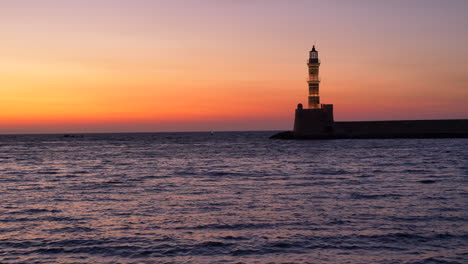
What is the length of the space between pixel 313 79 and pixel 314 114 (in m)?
8.17

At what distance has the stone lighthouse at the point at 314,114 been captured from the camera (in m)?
95.5

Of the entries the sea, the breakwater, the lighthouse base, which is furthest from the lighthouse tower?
the sea

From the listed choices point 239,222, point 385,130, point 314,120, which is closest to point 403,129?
point 385,130

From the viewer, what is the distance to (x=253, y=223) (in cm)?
1390

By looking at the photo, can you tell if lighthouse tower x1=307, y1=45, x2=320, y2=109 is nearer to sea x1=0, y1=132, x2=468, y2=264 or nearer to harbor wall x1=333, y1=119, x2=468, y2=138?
harbor wall x1=333, y1=119, x2=468, y2=138

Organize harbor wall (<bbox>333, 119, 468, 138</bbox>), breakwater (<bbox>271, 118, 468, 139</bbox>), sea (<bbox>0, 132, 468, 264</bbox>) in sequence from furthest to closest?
harbor wall (<bbox>333, 119, 468, 138</bbox>)
breakwater (<bbox>271, 118, 468, 139</bbox>)
sea (<bbox>0, 132, 468, 264</bbox>)

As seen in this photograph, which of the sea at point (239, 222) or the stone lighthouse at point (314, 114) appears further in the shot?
the stone lighthouse at point (314, 114)

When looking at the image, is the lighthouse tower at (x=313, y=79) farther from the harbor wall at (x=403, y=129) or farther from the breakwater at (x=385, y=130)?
the harbor wall at (x=403, y=129)

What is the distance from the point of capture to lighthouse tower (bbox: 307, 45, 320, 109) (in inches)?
3752

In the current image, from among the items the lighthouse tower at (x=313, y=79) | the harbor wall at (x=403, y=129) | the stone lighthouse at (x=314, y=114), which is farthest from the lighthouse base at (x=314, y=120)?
the harbor wall at (x=403, y=129)

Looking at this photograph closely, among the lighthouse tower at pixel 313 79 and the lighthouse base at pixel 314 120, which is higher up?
the lighthouse tower at pixel 313 79

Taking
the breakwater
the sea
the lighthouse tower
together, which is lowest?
the sea

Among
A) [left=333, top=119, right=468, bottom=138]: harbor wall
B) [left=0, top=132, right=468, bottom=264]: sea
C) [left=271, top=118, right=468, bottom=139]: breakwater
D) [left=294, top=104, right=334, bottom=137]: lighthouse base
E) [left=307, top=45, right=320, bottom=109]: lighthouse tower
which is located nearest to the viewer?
[left=0, top=132, right=468, bottom=264]: sea

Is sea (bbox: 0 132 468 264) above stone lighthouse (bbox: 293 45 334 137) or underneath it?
underneath
